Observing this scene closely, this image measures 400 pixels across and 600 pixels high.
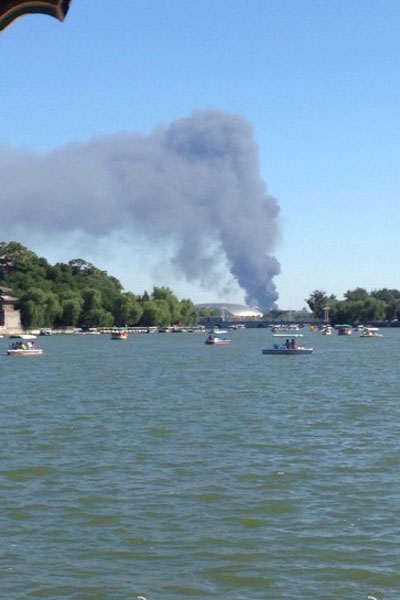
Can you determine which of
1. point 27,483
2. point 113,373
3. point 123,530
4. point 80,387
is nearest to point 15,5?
point 123,530

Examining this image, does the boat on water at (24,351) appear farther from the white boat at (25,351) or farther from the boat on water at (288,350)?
the boat on water at (288,350)

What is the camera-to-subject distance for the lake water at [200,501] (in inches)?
643

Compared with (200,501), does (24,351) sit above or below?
above

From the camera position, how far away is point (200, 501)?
22.3 m

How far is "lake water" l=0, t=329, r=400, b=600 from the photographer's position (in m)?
16.3

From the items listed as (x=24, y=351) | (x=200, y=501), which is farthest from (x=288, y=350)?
(x=200, y=501)

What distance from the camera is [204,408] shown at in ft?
154

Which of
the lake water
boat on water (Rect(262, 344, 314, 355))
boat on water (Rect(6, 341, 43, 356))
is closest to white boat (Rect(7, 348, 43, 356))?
boat on water (Rect(6, 341, 43, 356))

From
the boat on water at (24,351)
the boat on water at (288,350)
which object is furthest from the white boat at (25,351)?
the boat on water at (288,350)

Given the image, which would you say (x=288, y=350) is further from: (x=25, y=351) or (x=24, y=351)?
(x=24, y=351)

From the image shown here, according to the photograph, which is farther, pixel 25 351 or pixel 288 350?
pixel 25 351

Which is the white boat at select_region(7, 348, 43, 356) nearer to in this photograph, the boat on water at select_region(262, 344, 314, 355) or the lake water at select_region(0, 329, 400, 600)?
the boat on water at select_region(262, 344, 314, 355)

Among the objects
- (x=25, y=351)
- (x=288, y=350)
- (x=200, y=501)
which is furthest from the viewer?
(x=25, y=351)

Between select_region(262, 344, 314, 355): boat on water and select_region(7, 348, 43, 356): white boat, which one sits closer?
select_region(262, 344, 314, 355): boat on water
